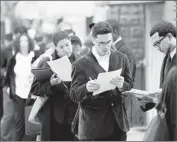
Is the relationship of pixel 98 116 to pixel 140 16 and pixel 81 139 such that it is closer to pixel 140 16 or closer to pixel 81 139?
pixel 81 139

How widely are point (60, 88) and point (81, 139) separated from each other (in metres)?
1.26

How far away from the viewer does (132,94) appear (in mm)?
8055

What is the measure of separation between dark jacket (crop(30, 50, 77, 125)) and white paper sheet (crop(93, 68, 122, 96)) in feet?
5.20

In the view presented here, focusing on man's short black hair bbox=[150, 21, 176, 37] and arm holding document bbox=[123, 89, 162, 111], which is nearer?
man's short black hair bbox=[150, 21, 176, 37]

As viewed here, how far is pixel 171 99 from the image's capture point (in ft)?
21.3

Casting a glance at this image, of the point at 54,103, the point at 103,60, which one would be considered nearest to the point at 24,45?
the point at 54,103

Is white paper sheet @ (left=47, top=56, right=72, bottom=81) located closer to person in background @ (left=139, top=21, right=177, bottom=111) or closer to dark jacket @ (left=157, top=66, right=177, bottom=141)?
person in background @ (left=139, top=21, right=177, bottom=111)

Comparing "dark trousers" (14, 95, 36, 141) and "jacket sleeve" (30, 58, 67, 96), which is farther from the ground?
"jacket sleeve" (30, 58, 67, 96)

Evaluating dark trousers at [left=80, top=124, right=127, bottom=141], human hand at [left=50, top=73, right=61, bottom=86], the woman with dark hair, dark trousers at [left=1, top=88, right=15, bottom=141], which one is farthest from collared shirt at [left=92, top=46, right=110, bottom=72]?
dark trousers at [left=1, top=88, right=15, bottom=141]

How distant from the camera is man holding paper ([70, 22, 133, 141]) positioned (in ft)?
25.0

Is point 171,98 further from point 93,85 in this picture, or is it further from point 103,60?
point 103,60

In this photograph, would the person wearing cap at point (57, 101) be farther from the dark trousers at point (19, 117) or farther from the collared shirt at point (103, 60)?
the dark trousers at point (19, 117)

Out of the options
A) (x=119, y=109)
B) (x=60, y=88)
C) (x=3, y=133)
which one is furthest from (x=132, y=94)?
(x=3, y=133)

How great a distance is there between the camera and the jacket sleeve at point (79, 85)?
7523 mm
